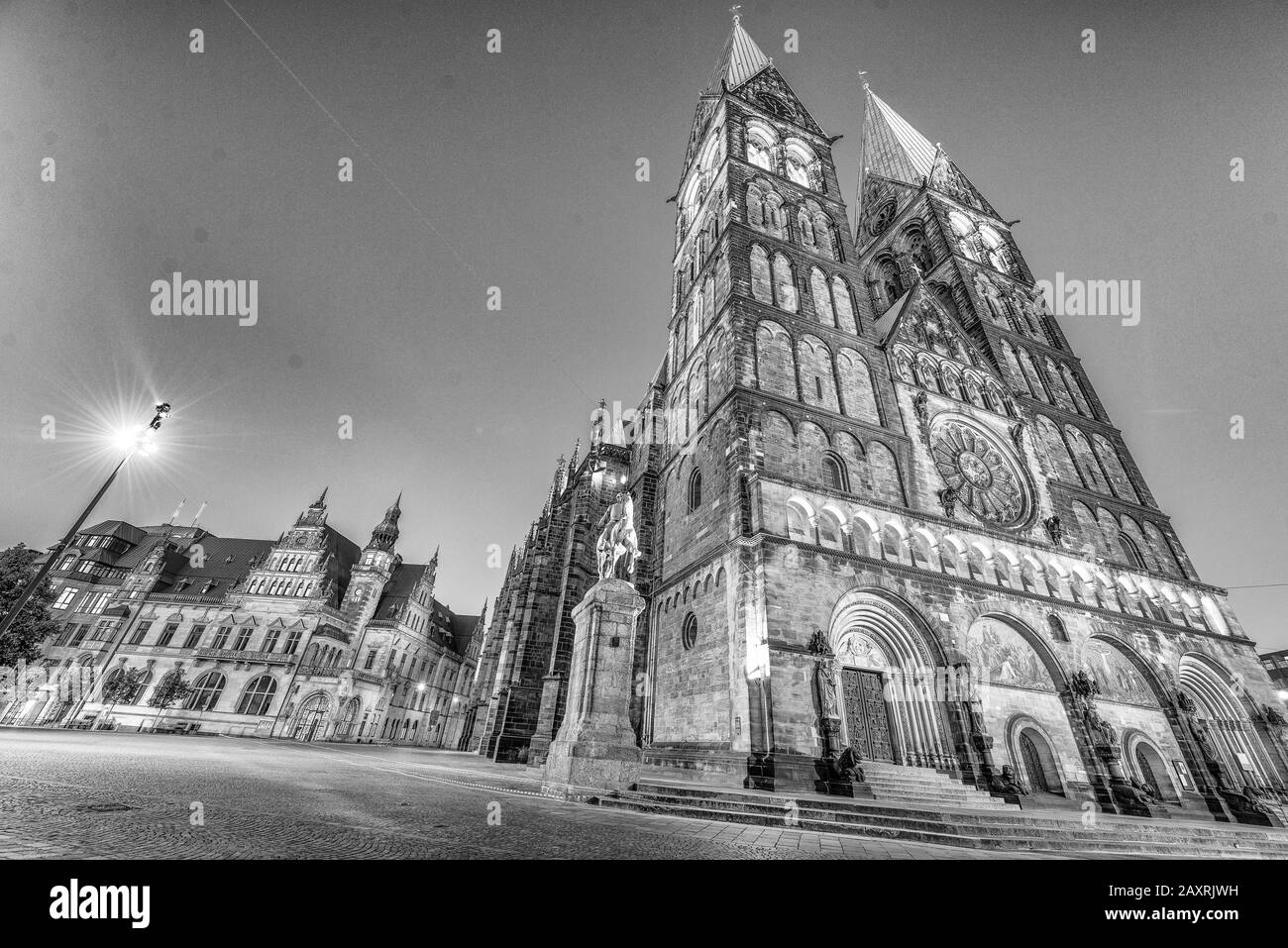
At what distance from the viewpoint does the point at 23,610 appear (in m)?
23.5

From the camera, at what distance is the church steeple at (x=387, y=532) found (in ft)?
143

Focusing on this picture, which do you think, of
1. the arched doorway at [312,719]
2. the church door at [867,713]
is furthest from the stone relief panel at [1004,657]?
the arched doorway at [312,719]

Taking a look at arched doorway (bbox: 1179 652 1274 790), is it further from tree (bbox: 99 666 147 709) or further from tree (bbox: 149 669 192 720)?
tree (bbox: 99 666 147 709)

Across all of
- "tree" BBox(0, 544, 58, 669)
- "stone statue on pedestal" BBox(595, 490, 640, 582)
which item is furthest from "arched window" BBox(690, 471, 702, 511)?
"tree" BBox(0, 544, 58, 669)

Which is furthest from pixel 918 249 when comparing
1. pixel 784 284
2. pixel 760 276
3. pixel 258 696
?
pixel 258 696

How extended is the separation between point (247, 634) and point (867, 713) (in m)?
42.4

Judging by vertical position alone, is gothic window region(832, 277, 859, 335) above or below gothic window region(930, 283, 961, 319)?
below

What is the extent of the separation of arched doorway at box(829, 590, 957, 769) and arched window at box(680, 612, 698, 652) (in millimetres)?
3651

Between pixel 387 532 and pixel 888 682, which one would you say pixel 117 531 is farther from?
pixel 888 682

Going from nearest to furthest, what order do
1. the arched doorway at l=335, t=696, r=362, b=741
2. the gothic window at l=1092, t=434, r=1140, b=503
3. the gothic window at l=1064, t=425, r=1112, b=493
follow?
the gothic window at l=1064, t=425, r=1112, b=493 → the gothic window at l=1092, t=434, r=1140, b=503 → the arched doorway at l=335, t=696, r=362, b=741

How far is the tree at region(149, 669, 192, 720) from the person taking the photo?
32500mm
